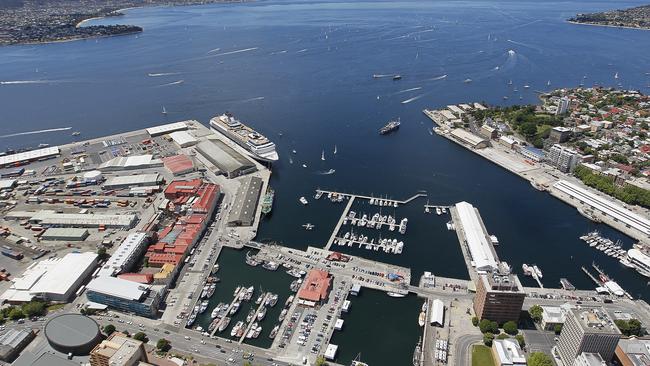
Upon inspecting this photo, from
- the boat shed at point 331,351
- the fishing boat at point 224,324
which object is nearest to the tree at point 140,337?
the fishing boat at point 224,324

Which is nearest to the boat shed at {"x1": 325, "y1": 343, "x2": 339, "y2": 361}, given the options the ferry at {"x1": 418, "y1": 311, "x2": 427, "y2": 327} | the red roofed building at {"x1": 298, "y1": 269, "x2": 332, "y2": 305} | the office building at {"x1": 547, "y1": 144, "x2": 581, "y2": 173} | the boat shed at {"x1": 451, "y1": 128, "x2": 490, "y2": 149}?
the red roofed building at {"x1": 298, "y1": 269, "x2": 332, "y2": 305}

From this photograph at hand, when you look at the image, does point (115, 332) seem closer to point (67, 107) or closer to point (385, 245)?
point (385, 245)

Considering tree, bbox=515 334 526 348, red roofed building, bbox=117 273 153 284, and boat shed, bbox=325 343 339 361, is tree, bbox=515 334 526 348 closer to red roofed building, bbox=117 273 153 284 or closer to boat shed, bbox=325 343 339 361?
boat shed, bbox=325 343 339 361

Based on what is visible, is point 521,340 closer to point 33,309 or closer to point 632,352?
point 632,352

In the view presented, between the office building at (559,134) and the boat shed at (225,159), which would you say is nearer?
the boat shed at (225,159)

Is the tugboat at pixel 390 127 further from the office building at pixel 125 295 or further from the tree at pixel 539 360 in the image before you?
the office building at pixel 125 295

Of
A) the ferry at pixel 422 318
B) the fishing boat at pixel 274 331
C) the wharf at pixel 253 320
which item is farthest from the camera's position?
the ferry at pixel 422 318
